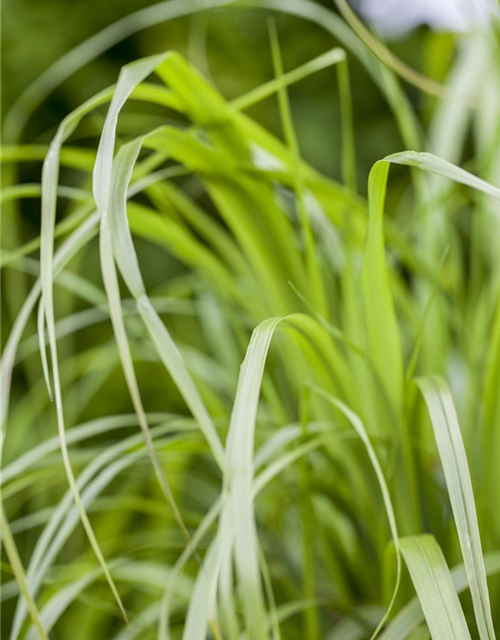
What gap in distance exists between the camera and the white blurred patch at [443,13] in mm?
339

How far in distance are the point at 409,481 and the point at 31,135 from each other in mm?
730

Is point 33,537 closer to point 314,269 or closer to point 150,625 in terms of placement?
point 150,625

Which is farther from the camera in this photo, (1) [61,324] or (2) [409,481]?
(1) [61,324]

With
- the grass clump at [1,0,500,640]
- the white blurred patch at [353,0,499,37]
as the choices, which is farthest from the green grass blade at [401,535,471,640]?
the white blurred patch at [353,0,499,37]

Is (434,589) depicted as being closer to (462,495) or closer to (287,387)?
(462,495)

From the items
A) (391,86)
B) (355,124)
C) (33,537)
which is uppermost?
(355,124)

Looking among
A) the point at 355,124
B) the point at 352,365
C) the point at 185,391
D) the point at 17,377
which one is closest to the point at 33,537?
the point at 17,377

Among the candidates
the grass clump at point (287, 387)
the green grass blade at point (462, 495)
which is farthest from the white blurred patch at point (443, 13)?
the green grass blade at point (462, 495)

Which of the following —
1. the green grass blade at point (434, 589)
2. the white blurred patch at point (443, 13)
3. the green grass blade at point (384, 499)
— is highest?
the white blurred patch at point (443, 13)

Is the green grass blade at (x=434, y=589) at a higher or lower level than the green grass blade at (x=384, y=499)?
lower

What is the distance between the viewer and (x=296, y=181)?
0.98 feet

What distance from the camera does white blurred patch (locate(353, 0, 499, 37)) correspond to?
1.11 feet

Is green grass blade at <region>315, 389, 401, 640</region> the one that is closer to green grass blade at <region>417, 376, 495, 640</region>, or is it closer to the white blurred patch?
green grass blade at <region>417, 376, 495, 640</region>

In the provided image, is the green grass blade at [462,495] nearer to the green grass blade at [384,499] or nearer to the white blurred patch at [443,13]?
the green grass blade at [384,499]
